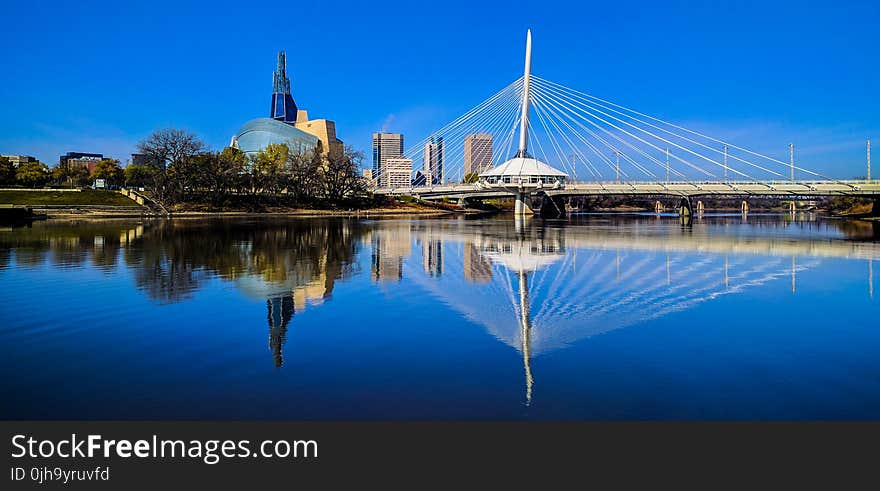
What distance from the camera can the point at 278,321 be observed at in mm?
10883

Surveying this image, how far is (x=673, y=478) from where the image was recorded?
5180 millimetres

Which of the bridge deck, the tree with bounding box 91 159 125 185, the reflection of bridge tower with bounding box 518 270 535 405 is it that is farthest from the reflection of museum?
the tree with bounding box 91 159 125 185

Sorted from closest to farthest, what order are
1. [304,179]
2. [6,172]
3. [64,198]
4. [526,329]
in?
[526,329] < [64,198] < [6,172] < [304,179]

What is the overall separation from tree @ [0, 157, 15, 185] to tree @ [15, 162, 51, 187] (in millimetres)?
1216

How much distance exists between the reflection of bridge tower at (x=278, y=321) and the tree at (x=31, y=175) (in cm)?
9624

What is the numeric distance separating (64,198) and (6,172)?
81.7ft

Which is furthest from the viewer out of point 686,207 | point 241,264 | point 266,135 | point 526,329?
point 266,135

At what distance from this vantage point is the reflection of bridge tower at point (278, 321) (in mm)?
8680

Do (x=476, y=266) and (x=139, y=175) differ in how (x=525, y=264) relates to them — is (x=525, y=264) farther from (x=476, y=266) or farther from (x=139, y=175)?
(x=139, y=175)

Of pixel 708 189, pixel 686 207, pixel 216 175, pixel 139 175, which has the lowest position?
pixel 686 207

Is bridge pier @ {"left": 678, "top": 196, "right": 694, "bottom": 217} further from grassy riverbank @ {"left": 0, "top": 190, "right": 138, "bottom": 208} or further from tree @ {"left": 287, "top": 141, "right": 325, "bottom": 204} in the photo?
grassy riverbank @ {"left": 0, "top": 190, "right": 138, "bottom": 208}

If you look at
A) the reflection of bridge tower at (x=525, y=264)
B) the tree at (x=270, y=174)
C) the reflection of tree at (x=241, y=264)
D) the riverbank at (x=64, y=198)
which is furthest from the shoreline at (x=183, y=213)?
the reflection of bridge tower at (x=525, y=264)

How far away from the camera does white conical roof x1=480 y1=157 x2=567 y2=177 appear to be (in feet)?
315

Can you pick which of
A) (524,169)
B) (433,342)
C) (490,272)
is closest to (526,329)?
(433,342)
